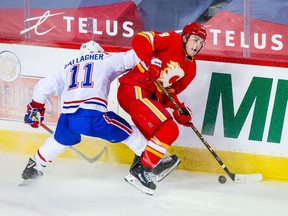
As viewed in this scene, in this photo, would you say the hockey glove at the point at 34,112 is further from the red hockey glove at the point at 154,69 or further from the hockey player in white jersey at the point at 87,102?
the red hockey glove at the point at 154,69

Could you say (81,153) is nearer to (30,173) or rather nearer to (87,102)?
(30,173)

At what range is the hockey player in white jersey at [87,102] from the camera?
18.8 ft

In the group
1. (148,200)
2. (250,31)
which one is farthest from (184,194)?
(250,31)

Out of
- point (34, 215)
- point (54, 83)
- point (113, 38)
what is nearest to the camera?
point (34, 215)

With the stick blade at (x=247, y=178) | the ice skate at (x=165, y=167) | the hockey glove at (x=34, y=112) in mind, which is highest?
the hockey glove at (x=34, y=112)

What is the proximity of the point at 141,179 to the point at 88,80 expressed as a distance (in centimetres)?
65

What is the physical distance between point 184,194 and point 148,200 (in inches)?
10.0

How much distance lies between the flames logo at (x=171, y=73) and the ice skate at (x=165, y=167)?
18.1 inches

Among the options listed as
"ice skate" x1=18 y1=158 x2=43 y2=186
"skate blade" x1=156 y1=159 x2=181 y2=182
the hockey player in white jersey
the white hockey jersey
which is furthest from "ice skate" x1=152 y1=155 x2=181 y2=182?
"ice skate" x1=18 y1=158 x2=43 y2=186

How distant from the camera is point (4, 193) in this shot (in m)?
5.88

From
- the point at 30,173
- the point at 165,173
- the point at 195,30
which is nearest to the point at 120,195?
the point at 165,173

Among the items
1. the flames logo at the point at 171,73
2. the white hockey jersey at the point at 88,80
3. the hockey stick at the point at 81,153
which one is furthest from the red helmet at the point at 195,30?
the hockey stick at the point at 81,153

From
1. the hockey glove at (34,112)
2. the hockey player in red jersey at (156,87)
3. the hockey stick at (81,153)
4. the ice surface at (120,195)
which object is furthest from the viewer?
the hockey stick at (81,153)

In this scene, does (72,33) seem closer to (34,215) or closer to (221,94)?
(221,94)
